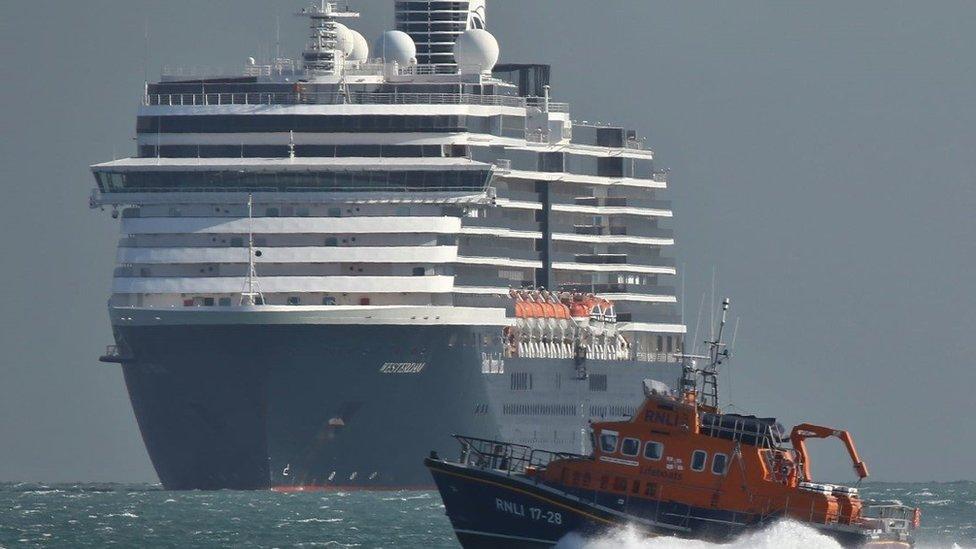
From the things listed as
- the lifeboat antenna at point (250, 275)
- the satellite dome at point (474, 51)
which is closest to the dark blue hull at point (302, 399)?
the lifeboat antenna at point (250, 275)

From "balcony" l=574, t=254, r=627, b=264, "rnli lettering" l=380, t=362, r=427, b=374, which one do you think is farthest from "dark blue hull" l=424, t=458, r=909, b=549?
"balcony" l=574, t=254, r=627, b=264

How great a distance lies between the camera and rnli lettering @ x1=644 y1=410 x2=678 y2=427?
67.4 meters

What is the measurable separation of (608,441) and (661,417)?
1345 millimetres

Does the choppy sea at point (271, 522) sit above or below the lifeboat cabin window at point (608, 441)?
below

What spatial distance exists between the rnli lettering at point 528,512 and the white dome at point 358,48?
178 ft

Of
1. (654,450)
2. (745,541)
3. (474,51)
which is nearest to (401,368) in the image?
(474,51)

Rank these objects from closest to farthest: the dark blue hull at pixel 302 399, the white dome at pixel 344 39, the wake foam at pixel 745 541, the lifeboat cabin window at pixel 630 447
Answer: the wake foam at pixel 745 541, the lifeboat cabin window at pixel 630 447, the dark blue hull at pixel 302 399, the white dome at pixel 344 39

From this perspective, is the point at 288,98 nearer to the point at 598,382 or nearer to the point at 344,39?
the point at 344,39

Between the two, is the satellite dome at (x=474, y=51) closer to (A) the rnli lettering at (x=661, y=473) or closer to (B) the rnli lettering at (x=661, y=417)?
(B) the rnli lettering at (x=661, y=417)

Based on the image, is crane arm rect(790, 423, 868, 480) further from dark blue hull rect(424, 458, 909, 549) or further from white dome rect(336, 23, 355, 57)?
white dome rect(336, 23, 355, 57)

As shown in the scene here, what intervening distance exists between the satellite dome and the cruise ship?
4.56m

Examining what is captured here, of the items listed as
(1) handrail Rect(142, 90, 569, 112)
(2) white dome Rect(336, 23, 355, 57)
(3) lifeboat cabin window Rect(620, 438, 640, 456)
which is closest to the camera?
(3) lifeboat cabin window Rect(620, 438, 640, 456)

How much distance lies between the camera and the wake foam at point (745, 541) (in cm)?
6594

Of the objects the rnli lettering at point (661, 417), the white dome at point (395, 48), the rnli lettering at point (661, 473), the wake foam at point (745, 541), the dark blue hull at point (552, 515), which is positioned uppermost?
the white dome at point (395, 48)
